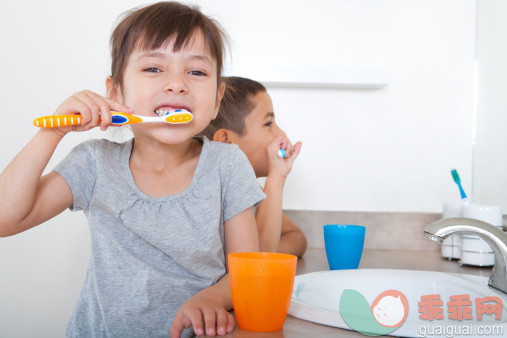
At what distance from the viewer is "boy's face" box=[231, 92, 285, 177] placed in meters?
1.37

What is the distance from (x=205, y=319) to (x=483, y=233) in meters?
0.45

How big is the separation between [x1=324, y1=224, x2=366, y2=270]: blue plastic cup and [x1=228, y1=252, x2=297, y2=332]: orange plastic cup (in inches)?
17.2

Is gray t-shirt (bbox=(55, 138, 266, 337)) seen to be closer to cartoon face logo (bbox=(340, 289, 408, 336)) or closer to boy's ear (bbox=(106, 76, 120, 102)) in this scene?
boy's ear (bbox=(106, 76, 120, 102))

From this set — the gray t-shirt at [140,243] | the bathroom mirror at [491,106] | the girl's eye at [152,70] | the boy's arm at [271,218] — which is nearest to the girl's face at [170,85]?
the girl's eye at [152,70]

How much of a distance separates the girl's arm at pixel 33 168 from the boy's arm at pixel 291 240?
0.56 metres

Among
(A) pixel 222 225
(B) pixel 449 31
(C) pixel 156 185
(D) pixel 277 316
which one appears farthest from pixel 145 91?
(B) pixel 449 31

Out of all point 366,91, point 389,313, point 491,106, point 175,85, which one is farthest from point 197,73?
point 491,106

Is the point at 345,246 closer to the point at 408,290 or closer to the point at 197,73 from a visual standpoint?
the point at 408,290

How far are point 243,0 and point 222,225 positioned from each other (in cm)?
80

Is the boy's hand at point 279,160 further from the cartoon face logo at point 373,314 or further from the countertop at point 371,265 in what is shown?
the cartoon face logo at point 373,314

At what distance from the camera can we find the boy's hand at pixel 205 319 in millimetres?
622

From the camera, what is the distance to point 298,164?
1.50m

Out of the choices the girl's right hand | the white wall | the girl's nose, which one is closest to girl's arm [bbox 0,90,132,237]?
the girl's right hand

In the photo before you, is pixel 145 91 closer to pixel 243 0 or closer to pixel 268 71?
pixel 268 71
